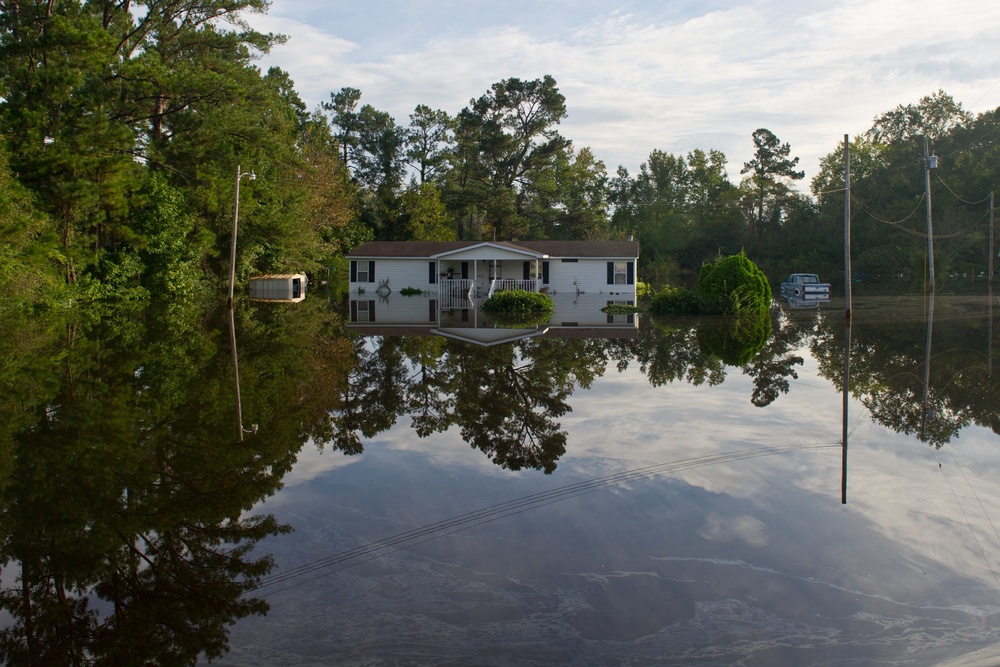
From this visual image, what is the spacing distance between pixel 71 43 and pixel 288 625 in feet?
90.4

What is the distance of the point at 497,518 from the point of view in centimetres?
676

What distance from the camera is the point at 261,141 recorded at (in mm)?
31734

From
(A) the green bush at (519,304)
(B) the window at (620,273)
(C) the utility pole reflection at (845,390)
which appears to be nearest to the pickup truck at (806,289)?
(B) the window at (620,273)

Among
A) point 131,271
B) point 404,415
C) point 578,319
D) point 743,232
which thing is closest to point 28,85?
point 131,271

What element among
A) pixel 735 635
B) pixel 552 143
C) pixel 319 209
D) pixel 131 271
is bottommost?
pixel 735 635

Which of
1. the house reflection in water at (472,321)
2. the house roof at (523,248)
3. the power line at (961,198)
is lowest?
the house reflection in water at (472,321)

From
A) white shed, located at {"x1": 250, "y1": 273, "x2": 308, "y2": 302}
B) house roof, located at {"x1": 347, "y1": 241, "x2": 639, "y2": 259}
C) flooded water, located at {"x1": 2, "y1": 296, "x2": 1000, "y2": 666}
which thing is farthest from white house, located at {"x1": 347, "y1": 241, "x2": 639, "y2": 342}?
flooded water, located at {"x1": 2, "y1": 296, "x2": 1000, "y2": 666}

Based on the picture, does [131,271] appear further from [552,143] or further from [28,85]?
[552,143]

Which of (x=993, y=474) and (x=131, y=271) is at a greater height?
(x=131, y=271)

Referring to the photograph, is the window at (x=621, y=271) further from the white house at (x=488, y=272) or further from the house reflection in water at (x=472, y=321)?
the house reflection in water at (x=472, y=321)

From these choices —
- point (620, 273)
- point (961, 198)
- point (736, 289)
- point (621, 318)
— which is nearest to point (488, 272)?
point (620, 273)

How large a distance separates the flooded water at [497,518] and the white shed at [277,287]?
27.4m

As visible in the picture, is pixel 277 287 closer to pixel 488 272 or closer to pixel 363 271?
pixel 363 271

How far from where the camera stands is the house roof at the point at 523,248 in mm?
41500
